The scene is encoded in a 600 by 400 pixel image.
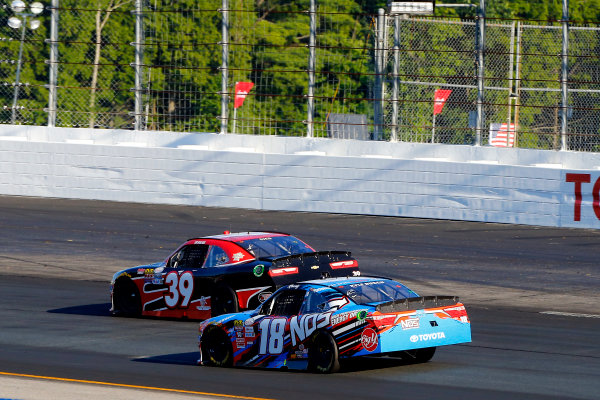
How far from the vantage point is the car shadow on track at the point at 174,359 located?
40.5 ft

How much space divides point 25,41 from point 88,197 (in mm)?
4523

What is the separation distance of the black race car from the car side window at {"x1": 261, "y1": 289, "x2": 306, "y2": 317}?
1873mm

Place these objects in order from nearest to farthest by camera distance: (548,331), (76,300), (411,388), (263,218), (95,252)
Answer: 1. (411,388)
2. (548,331)
3. (76,300)
4. (95,252)
5. (263,218)

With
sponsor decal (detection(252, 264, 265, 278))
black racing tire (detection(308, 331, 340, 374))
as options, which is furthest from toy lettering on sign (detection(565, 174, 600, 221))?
black racing tire (detection(308, 331, 340, 374))

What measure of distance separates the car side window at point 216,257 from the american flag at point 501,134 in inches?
414

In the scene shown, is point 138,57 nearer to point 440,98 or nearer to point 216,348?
point 440,98

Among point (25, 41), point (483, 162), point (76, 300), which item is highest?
point (25, 41)

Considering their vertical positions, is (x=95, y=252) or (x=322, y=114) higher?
(x=322, y=114)

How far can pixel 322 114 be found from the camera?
26641 mm

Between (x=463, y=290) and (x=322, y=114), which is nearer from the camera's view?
(x=463, y=290)

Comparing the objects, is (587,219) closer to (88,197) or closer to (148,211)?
(148,211)

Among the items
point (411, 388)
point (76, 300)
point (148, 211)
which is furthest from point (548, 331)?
point (148, 211)

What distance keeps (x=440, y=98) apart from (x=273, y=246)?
1059 centimetres

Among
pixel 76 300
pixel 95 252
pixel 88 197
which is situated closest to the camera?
pixel 76 300
